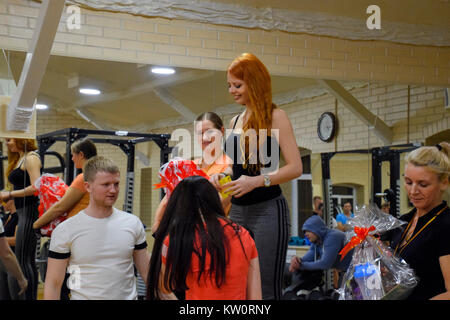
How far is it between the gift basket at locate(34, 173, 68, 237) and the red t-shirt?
4.46 ft

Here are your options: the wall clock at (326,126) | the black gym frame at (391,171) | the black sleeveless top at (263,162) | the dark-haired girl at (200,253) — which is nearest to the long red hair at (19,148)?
the black sleeveless top at (263,162)

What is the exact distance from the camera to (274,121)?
2342 mm

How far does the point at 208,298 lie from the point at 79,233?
0.68 m

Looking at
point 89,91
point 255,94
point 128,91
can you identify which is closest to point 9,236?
point 89,91

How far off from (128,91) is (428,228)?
7.35ft

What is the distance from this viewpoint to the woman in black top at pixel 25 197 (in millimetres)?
3037

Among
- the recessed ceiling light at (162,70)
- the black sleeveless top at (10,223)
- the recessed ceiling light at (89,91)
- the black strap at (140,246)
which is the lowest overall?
the black strap at (140,246)

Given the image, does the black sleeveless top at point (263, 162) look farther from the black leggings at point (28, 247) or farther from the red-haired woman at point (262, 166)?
the black leggings at point (28, 247)

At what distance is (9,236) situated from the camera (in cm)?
304

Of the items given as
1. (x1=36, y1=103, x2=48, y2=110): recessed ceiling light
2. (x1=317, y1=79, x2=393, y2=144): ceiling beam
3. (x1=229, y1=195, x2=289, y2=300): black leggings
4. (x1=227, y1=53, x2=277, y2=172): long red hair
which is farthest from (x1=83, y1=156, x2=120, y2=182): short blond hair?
(x1=317, y1=79, x2=393, y2=144): ceiling beam

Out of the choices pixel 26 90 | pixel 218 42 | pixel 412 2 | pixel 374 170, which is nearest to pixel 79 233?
pixel 26 90

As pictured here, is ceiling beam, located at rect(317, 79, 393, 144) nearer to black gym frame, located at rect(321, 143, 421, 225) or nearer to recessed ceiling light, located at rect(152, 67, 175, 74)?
black gym frame, located at rect(321, 143, 421, 225)

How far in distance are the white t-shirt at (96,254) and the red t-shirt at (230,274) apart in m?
0.52
